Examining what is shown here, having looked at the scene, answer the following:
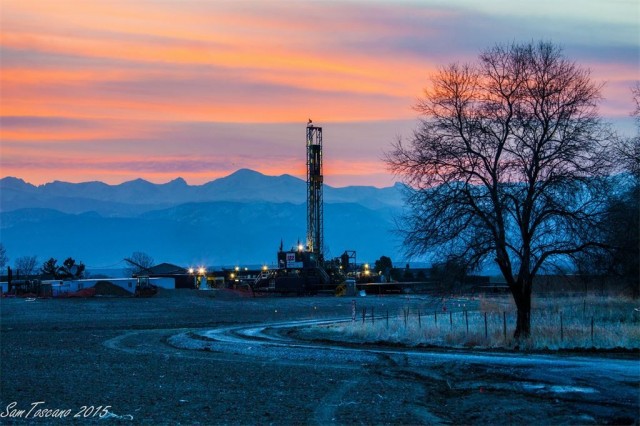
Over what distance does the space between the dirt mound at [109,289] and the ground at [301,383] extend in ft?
215

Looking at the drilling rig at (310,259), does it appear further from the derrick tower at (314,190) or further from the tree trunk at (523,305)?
the tree trunk at (523,305)

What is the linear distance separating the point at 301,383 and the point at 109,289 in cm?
8521

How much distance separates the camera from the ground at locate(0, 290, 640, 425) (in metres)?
16.8

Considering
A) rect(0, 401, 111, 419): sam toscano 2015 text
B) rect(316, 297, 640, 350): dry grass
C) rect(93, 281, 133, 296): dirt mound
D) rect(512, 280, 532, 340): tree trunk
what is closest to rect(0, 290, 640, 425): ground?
rect(0, 401, 111, 419): sam toscano 2015 text

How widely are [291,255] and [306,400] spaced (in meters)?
87.3

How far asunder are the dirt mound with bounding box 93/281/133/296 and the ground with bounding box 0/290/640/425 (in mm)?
65549

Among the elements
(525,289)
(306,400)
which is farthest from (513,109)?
(306,400)

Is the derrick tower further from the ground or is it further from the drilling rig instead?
the ground

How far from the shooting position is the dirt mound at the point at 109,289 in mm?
101188

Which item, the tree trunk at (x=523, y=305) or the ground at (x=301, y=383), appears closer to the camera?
the ground at (x=301, y=383)

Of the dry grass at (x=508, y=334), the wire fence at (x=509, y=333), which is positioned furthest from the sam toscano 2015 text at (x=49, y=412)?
the wire fence at (x=509, y=333)

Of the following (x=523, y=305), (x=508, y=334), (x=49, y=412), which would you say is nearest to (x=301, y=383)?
(x=49, y=412)

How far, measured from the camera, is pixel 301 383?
21.5m

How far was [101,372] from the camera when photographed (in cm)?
2434
